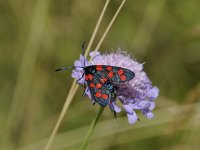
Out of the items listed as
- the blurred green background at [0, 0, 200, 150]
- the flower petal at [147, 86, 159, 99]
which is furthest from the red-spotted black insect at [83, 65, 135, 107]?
the blurred green background at [0, 0, 200, 150]

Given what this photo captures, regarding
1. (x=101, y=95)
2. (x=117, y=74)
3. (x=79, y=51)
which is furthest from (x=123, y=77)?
(x=79, y=51)

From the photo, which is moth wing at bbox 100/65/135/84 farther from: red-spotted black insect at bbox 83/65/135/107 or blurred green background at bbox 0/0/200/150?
blurred green background at bbox 0/0/200/150

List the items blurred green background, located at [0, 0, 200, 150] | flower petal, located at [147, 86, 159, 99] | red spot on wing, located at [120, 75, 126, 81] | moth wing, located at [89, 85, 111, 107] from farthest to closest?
blurred green background, located at [0, 0, 200, 150], flower petal, located at [147, 86, 159, 99], red spot on wing, located at [120, 75, 126, 81], moth wing, located at [89, 85, 111, 107]

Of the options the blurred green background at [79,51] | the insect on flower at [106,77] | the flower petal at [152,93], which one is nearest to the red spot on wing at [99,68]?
the insect on flower at [106,77]

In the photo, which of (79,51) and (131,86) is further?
(79,51)

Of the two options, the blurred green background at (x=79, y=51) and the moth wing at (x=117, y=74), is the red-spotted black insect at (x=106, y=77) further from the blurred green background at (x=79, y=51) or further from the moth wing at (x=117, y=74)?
the blurred green background at (x=79, y=51)

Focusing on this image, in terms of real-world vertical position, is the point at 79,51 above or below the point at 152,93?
below

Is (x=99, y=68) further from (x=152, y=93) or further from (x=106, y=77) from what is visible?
(x=152, y=93)

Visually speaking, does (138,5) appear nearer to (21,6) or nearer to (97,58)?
(21,6)

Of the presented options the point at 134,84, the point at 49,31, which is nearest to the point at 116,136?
the point at 49,31
